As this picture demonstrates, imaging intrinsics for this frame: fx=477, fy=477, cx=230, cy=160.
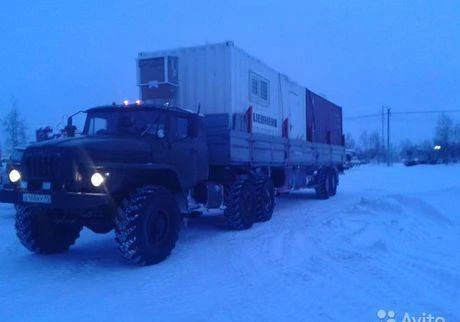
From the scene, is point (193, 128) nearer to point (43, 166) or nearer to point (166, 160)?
point (166, 160)

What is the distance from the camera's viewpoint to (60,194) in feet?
22.7

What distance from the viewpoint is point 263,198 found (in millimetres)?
12023

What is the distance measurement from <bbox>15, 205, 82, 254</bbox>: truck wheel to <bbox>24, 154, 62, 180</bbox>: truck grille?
2.39 feet

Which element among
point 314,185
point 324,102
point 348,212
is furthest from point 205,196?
point 324,102

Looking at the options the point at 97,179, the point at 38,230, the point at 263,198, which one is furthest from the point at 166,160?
the point at 263,198

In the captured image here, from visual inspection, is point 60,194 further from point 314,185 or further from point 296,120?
point 314,185

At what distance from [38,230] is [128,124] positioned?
2.36 metres

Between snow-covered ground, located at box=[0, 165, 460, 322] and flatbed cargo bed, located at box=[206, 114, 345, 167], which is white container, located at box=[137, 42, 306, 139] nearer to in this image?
flatbed cargo bed, located at box=[206, 114, 345, 167]

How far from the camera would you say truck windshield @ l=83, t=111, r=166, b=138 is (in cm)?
843

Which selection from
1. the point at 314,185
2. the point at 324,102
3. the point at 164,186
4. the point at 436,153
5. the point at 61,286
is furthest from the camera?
the point at 436,153

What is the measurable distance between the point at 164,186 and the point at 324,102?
43.8 feet

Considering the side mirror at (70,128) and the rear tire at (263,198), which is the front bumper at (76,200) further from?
the rear tire at (263,198)

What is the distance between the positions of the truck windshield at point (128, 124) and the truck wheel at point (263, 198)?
12.7 ft

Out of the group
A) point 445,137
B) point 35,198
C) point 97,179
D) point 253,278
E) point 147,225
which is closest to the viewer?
point 253,278
